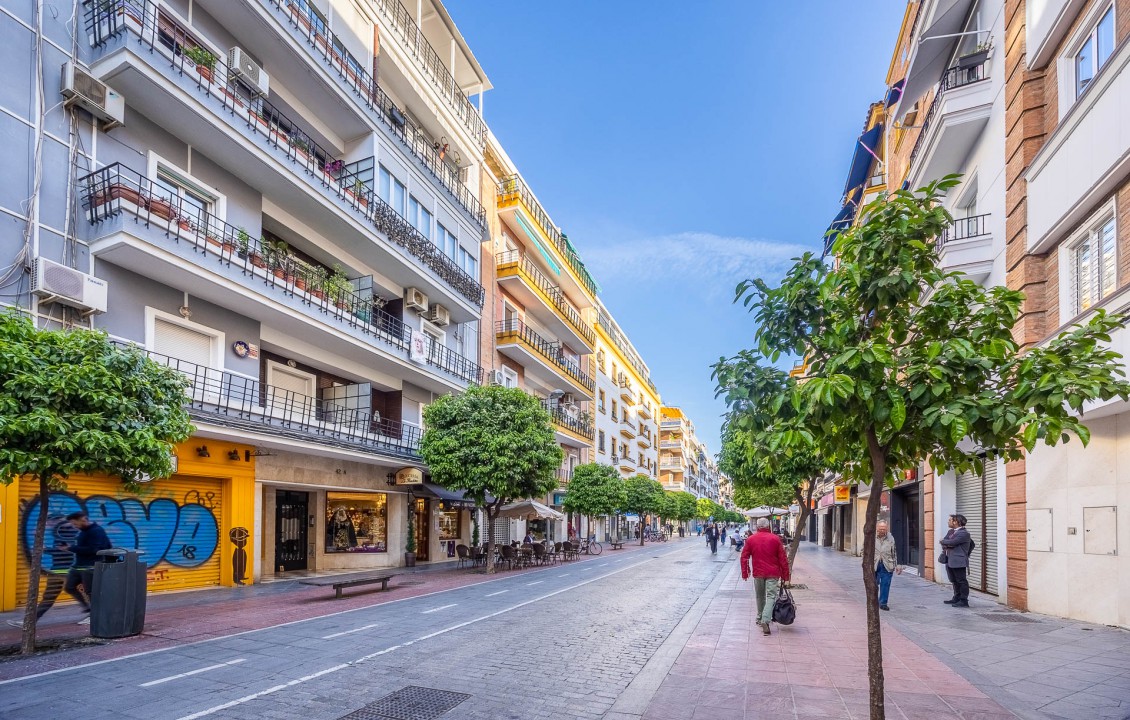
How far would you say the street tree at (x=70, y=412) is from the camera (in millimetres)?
7336

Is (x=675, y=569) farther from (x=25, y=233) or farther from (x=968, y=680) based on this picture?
(x=25, y=233)

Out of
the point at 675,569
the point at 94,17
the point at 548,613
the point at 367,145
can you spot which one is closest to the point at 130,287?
the point at 94,17

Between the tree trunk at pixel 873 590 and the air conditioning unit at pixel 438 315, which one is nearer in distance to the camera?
the tree trunk at pixel 873 590

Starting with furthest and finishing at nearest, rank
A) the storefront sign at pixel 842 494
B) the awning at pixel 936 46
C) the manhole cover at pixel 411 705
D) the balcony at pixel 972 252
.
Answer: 1. the storefront sign at pixel 842 494
2. the awning at pixel 936 46
3. the balcony at pixel 972 252
4. the manhole cover at pixel 411 705

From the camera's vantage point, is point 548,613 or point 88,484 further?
point 88,484

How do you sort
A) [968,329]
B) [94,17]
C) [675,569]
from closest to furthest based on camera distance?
1. [968,329]
2. [94,17]
3. [675,569]

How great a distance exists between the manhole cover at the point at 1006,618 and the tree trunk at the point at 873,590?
7.83m

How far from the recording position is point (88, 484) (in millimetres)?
12438

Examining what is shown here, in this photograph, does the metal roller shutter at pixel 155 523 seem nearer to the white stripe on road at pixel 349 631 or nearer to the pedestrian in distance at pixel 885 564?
the white stripe on road at pixel 349 631

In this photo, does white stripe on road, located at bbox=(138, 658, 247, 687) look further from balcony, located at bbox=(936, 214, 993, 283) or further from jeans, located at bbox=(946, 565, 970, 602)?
balcony, located at bbox=(936, 214, 993, 283)

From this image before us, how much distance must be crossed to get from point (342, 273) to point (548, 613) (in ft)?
38.5

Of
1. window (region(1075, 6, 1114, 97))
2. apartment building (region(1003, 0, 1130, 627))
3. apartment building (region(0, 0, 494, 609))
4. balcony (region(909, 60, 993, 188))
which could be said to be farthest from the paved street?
balcony (region(909, 60, 993, 188))

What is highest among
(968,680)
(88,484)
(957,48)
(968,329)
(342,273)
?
(957,48)

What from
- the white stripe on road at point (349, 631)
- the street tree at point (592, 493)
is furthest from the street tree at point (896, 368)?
the street tree at point (592, 493)
